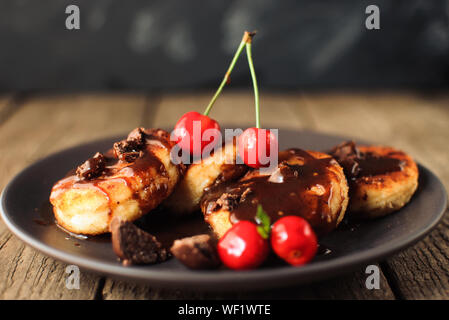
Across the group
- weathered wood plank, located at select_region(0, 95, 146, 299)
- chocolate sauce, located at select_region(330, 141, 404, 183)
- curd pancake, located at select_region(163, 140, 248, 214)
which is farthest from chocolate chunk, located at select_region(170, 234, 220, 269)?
chocolate sauce, located at select_region(330, 141, 404, 183)

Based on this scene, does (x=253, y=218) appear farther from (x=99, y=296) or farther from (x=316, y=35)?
(x=316, y=35)

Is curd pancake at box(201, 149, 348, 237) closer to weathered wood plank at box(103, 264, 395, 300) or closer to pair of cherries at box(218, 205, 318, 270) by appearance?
pair of cherries at box(218, 205, 318, 270)

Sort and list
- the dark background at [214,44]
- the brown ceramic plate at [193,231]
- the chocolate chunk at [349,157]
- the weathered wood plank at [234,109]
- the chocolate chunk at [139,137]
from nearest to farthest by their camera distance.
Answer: the brown ceramic plate at [193,231] → the chocolate chunk at [139,137] → the chocolate chunk at [349,157] → the weathered wood plank at [234,109] → the dark background at [214,44]

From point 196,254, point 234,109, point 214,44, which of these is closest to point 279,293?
point 196,254

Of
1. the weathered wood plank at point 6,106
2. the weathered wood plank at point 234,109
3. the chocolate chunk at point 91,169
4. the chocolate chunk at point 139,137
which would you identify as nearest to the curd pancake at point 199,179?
the chocolate chunk at point 139,137

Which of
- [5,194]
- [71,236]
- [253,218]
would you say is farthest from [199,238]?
[5,194]

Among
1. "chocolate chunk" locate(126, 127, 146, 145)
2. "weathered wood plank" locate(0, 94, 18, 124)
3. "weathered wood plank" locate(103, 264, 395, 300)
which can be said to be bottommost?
"weathered wood plank" locate(0, 94, 18, 124)

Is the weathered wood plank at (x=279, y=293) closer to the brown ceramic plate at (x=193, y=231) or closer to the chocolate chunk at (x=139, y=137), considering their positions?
the brown ceramic plate at (x=193, y=231)
